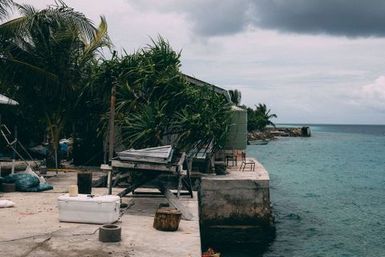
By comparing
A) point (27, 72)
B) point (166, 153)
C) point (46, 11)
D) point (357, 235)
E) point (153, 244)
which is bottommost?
point (357, 235)

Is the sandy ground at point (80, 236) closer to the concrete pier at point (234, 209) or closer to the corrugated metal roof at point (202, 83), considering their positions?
the concrete pier at point (234, 209)

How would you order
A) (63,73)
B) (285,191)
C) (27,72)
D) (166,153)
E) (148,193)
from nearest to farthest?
A: (166,153) → (148,193) → (27,72) → (63,73) → (285,191)

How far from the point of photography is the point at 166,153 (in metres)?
12.4

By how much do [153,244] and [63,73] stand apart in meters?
12.4

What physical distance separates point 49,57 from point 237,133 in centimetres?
851

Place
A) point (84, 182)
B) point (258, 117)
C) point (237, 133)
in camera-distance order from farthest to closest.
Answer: point (258, 117), point (237, 133), point (84, 182)

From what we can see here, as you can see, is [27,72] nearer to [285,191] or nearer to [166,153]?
[166,153]

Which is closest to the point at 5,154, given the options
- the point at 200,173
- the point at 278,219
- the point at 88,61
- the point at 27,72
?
the point at 88,61

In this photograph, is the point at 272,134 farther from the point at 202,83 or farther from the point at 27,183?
the point at 27,183

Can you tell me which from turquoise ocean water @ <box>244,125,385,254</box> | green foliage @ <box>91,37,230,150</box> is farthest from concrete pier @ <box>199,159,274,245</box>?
green foliage @ <box>91,37,230,150</box>

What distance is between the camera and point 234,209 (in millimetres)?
16641

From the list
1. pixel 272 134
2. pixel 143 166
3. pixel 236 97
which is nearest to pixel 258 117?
pixel 272 134

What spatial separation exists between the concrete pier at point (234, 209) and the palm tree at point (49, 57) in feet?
23.7

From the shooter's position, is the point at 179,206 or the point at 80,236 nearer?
the point at 80,236
